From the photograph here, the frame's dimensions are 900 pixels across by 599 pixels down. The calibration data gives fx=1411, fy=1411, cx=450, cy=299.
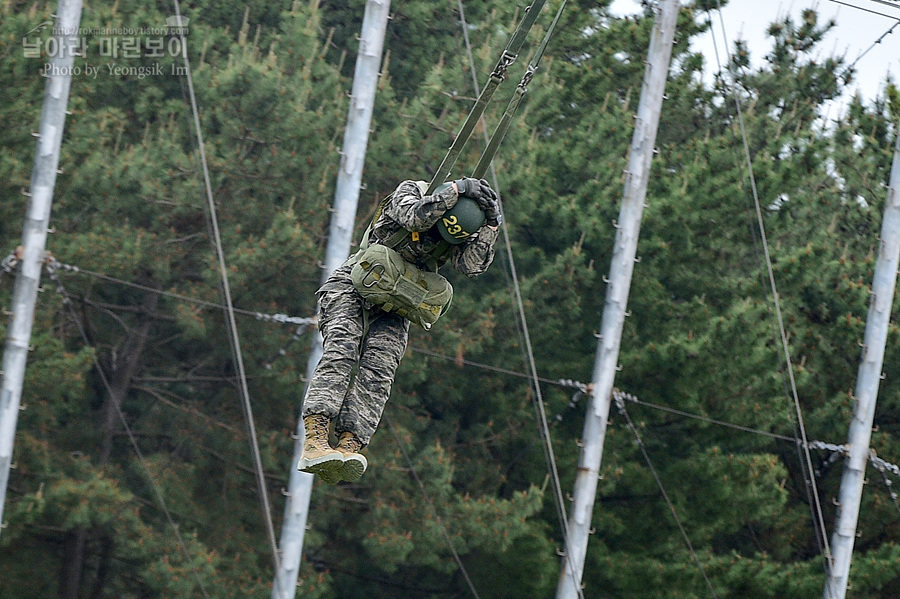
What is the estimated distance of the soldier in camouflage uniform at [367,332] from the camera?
6500 mm

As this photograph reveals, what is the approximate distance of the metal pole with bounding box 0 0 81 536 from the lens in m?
13.3

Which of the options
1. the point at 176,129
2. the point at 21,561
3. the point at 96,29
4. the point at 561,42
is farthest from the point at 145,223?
the point at 561,42

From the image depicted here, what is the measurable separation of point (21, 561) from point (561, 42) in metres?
11.4

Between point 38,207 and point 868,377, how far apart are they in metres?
9.32

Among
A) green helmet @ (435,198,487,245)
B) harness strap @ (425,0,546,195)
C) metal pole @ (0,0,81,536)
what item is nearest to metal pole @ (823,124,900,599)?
metal pole @ (0,0,81,536)

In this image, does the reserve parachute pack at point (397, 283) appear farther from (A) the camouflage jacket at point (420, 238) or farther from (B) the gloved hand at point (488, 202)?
(B) the gloved hand at point (488, 202)

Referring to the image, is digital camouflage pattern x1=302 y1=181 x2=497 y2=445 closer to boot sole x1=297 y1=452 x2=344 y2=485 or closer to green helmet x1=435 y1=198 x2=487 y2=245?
green helmet x1=435 y1=198 x2=487 y2=245

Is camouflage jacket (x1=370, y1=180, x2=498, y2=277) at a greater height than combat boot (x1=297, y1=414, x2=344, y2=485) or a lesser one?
greater

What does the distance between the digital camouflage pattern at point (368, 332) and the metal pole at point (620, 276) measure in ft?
Answer: 27.5

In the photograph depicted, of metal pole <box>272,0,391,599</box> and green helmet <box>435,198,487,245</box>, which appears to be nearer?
green helmet <box>435,198,487,245</box>

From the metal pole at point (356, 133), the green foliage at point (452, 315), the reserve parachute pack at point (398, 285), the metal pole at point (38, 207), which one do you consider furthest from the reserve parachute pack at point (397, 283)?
the green foliage at point (452, 315)

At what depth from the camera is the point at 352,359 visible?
6.80m

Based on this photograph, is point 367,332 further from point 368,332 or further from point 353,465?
point 353,465

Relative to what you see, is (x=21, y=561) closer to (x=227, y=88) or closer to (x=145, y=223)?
(x=145, y=223)
